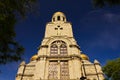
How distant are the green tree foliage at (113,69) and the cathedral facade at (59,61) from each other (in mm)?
9945

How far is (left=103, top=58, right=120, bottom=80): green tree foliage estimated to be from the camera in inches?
742

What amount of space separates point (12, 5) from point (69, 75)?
25.6 meters

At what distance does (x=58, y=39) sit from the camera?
3719 cm

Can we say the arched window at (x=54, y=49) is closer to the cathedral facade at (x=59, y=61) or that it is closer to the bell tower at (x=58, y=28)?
the cathedral facade at (x=59, y=61)

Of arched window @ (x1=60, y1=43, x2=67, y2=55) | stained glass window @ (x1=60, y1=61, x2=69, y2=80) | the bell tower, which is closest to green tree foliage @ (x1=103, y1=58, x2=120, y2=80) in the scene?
stained glass window @ (x1=60, y1=61, x2=69, y2=80)

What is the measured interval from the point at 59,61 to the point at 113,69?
15.3 metres

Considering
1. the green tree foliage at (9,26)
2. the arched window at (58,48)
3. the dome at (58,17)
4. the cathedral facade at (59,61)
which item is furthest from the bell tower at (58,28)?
the green tree foliage at (9,26)

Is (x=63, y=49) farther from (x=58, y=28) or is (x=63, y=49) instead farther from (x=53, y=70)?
(x=58, y=28)

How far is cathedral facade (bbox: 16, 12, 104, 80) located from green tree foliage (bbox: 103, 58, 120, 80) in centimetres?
995

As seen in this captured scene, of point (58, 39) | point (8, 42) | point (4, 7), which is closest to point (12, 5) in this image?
point (4, 7)

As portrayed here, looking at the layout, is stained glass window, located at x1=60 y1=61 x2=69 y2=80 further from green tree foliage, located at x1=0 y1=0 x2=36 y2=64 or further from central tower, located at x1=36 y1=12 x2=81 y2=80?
green tree foliage, located at x1=0 y1=0 x2=36 y2=64

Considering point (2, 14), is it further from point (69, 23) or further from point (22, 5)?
point (69, 23)

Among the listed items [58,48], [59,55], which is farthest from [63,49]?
[59,55]

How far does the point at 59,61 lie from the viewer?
3359 centimetres
